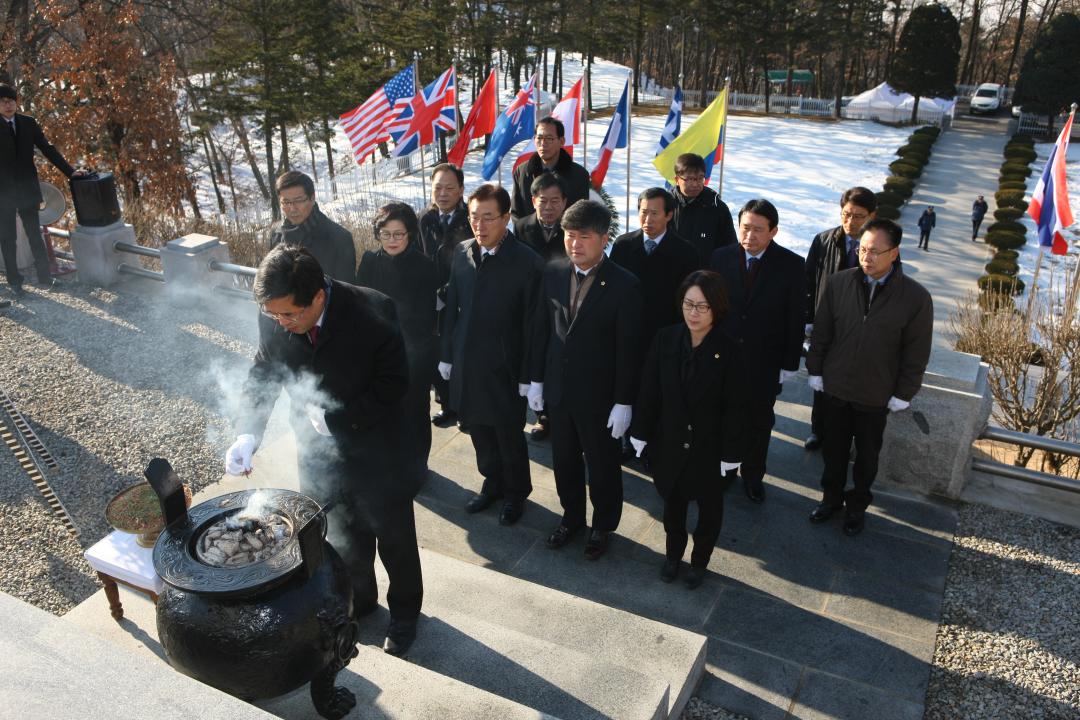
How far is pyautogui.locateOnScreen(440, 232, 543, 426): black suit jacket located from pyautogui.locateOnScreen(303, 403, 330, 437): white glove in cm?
146

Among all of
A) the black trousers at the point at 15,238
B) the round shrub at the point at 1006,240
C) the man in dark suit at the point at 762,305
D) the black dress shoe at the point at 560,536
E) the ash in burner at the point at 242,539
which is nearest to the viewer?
the ash in burner at the point at 242,539

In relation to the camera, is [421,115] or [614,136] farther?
[421,115]

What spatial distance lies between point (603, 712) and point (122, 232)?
8.21m

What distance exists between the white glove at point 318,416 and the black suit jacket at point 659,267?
7.54 ft

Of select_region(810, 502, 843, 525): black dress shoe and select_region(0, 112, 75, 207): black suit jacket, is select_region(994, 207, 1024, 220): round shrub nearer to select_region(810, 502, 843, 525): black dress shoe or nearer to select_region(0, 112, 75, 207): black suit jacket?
select_region(810, 502, 843, 525): black dress shoe

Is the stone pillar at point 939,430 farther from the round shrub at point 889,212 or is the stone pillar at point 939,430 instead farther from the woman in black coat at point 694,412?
the round shrub at point 889,212

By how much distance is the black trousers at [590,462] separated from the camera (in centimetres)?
470

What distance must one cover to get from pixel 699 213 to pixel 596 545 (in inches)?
102

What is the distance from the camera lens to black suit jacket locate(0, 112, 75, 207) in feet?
26.7

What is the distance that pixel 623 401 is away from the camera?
4.55m

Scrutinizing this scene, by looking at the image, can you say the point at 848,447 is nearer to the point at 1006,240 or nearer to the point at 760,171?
the point at 1006,240

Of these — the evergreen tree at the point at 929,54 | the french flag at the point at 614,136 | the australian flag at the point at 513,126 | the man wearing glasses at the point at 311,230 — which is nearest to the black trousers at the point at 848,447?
the man wearing glasses at the point at 311,230

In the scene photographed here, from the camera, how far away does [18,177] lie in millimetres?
8312

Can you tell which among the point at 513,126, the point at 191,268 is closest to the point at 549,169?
the point at 513,126
